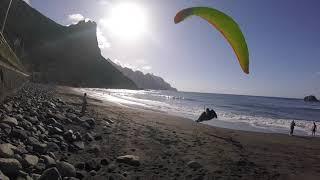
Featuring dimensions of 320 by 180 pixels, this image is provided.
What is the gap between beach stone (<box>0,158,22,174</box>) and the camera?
6552mm

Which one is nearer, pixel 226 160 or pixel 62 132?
pixel 62 132

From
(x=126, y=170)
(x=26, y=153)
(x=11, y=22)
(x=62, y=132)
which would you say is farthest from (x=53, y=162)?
(x=11, y=22)

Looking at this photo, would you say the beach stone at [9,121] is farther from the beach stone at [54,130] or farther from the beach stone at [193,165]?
the beach stone at [193,165]

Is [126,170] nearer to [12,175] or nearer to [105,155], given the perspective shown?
[105,155]

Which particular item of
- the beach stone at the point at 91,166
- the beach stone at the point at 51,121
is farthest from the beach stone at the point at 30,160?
the beach stone at the point at 51,121

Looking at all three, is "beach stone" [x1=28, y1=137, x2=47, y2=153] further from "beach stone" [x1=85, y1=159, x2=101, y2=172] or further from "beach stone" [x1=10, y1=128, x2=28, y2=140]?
"beach stone" [x1=85, y1=159, x2=101, y2=172]

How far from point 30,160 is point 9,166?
2.98 ft

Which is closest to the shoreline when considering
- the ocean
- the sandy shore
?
the sandy shore

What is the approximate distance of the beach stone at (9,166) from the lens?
6552 millimetres

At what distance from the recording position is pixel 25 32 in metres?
124

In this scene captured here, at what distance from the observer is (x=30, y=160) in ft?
24.8

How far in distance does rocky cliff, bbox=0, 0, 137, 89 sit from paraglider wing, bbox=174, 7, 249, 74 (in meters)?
98.1

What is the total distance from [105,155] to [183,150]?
3.79 m

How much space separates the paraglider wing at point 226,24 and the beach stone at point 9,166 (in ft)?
13.3
